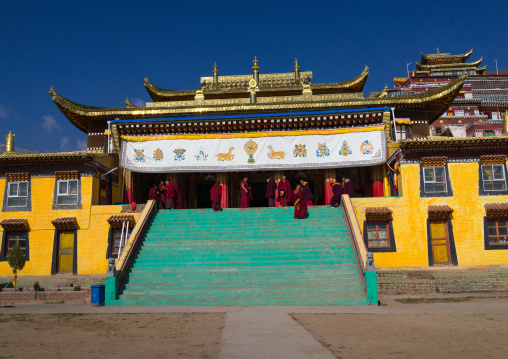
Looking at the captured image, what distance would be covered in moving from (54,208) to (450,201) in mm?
15487

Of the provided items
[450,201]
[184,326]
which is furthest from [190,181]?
[184,326]

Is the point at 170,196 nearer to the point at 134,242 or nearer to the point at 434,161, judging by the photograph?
the point at 134,242

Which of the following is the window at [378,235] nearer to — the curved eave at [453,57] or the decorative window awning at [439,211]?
the decorative window awning at [439,211]

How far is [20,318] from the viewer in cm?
859

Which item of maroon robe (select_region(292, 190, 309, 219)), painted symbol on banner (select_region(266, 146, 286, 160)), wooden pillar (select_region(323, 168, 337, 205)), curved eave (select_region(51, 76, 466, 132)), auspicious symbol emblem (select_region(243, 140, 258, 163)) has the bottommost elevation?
maroon robe (select_region(292, 190, 309, 219))

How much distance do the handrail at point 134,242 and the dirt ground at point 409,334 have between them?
535 cm

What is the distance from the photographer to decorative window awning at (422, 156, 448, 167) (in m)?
15.7

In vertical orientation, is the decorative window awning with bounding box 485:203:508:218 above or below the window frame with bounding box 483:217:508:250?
above

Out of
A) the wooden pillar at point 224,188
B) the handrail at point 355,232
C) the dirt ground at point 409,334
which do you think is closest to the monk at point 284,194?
the handrail at point 355,232

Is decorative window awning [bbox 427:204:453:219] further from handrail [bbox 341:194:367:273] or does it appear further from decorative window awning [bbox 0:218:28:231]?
decorative window awning [bbox 0:218:28:231]

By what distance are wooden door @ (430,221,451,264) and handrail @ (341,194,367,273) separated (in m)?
3.51

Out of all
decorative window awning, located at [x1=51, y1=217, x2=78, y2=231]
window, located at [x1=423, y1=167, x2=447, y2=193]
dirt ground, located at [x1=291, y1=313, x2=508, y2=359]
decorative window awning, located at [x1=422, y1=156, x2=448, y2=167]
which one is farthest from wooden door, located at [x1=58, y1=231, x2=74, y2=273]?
decorative window awning, located at [x1=422, y1=156, x2=448, y2=167]

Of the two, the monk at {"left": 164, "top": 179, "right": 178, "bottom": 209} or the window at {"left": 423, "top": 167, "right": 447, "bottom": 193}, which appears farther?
the monk at {"left": 164, "top": 179, "right": 178, "bottom": 209}

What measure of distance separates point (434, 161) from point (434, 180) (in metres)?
0.74
